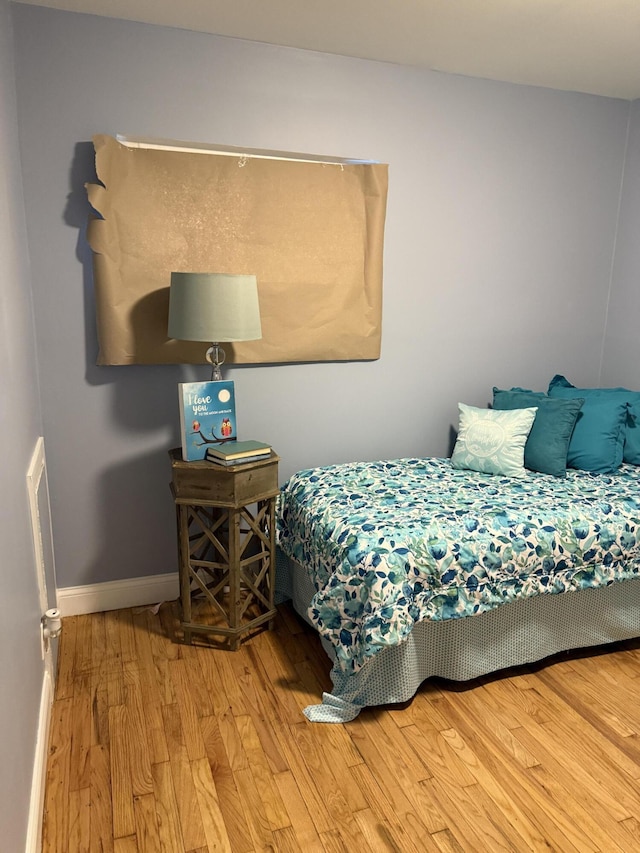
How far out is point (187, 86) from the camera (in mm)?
2541

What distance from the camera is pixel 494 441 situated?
291cm

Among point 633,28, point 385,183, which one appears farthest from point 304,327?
point 633,28

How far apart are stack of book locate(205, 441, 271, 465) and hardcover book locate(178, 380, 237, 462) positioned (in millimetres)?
38

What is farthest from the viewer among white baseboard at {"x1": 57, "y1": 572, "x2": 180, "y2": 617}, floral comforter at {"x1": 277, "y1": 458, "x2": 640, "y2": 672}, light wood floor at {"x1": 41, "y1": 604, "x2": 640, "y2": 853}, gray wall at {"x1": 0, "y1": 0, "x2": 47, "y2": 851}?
white baseboard at {"x1": 57, "y1": 572, "x2": 180, "y2": 617}

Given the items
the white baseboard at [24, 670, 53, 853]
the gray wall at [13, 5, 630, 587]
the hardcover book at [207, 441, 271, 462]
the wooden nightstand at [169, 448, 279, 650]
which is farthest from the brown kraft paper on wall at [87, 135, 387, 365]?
the white baseboard at [24, 670, 53, 853]

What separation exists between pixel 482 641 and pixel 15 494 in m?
1.65

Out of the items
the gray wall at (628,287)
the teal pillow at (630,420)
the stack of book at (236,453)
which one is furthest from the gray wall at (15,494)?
the gray wall at (628,287)

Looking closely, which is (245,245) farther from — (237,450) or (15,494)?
(15,494)

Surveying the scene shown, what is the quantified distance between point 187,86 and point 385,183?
0.94m

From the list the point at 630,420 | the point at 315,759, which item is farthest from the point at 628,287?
the point at 315,759

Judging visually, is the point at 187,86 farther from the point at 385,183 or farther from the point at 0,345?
the point at 0,345

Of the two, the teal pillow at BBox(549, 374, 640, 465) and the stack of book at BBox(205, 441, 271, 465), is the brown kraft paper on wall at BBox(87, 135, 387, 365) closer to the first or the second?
the stack of book at BBox(205, 441, 271, 465)

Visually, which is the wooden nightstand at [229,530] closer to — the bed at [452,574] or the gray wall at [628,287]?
the bed at [452,574]

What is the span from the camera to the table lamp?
232 cm
